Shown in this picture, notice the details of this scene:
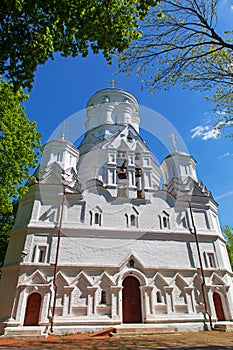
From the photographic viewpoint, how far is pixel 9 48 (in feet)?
27.2

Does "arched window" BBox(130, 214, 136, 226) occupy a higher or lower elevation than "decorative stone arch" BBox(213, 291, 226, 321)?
higher

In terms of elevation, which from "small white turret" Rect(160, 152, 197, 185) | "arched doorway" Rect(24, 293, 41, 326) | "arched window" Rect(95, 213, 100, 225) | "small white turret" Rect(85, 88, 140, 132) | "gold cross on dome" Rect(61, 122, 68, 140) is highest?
"small white turret" Rect(85, 88, 140, 132)

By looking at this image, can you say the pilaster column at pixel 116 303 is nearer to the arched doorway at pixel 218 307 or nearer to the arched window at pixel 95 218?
the arched window at pixel 95 218

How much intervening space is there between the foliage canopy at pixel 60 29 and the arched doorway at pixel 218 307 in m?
16.6

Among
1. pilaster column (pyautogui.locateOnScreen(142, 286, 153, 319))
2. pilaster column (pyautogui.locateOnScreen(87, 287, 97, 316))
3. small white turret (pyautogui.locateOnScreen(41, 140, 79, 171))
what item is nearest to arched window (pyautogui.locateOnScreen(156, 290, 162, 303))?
pilaster column (pyautogui.locateOnScreen(142, 286, 153, 319))

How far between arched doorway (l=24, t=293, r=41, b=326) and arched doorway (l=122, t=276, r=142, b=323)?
5.29 metres

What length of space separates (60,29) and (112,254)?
1334 cm

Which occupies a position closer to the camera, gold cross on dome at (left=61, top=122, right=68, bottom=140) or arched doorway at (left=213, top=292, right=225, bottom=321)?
arched doorway at (left=213, top=292, right=225, bottom=321)

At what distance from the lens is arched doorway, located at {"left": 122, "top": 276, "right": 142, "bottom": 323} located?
1473 centimetres

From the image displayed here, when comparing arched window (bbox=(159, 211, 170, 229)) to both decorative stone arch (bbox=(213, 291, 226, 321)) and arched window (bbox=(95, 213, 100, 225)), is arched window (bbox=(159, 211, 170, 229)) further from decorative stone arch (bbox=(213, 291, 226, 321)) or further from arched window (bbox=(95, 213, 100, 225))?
decorative stone arch (bbox=(213, 291, 226, 321))

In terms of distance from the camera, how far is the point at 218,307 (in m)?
15.9

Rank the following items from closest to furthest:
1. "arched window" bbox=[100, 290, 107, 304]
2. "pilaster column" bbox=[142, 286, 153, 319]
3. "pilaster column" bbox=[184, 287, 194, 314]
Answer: "pilaster column" bbox=[142, 286, 153, 319], "arched window" bbox=[100, 290, 107, 304], "pilaster column" bbox=[184, 287, 194, 314]

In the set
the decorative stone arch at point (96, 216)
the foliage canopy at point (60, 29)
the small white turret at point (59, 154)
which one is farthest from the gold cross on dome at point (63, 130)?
the foliage canopy at point (60, 29)

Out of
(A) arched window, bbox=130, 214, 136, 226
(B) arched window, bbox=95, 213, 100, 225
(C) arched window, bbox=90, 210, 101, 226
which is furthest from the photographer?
(A) arched window, bbox=130, 214, 136, 226
